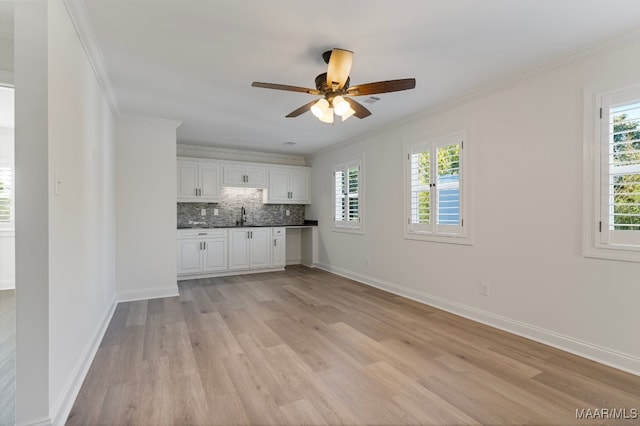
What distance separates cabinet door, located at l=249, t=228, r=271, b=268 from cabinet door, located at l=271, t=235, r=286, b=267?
91mm

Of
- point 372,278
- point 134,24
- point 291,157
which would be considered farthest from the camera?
point 291,157

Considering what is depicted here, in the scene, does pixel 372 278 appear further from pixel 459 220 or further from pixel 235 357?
pixel 235 357

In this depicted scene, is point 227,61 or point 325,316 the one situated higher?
point 227,61

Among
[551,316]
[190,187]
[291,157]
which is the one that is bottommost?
[551,316]

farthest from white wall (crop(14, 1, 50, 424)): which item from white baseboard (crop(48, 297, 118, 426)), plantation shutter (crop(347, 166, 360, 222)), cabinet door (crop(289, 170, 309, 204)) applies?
cabinet door (crop(289, 170, 309, 204))

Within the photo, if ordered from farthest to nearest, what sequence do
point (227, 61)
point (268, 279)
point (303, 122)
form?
point (268, 279) → point (303, 122) → point (227, 61)

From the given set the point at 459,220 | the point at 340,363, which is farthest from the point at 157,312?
the point at 459,220

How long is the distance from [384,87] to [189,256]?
14.8ft

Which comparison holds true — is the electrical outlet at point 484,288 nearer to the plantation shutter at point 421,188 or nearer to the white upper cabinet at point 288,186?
the plantation shutter at point 421,188

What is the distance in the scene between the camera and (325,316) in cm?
367

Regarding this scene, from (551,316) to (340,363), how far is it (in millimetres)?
1959

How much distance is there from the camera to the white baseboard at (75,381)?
5.79 feet

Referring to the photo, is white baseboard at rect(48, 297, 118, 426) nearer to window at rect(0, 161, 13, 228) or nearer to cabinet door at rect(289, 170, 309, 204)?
window at rect(0, 161, 13, 228)

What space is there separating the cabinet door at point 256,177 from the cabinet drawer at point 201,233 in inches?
46.7
